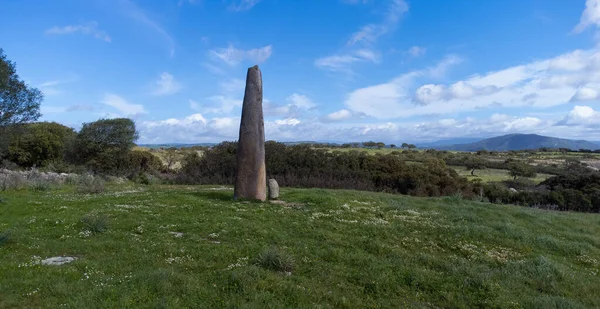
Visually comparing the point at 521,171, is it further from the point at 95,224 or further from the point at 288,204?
the point at 95,224

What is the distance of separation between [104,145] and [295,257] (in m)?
35.3

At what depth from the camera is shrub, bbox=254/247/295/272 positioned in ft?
26.1

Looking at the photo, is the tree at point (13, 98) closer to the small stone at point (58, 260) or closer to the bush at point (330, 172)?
the bush at point (330, 172)

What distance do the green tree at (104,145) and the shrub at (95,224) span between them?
27.1 m

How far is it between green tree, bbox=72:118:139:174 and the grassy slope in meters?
23.1

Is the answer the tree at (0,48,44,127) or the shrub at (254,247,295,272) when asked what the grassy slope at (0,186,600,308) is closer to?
the shrub at (254,247,295,272)

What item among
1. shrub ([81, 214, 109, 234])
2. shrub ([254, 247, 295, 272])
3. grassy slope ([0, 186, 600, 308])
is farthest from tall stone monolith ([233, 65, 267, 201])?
shrub ([254, 247, 295, 272])

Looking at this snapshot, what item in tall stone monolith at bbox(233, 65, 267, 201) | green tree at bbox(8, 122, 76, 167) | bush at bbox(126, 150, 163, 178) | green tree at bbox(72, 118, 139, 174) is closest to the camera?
tall stone monolith at bbox(233, 65, 267, 201)

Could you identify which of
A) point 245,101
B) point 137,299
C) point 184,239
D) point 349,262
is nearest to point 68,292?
point 137,299

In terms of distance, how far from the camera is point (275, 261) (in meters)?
7.97

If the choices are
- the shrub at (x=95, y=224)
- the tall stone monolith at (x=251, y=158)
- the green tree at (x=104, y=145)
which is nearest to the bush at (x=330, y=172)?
the green tree at (x=104, y=145)

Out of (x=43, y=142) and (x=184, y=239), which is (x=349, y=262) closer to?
(x=184, y=239)

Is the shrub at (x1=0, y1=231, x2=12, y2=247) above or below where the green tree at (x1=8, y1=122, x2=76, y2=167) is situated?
below

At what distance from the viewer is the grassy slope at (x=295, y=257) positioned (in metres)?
6.64
